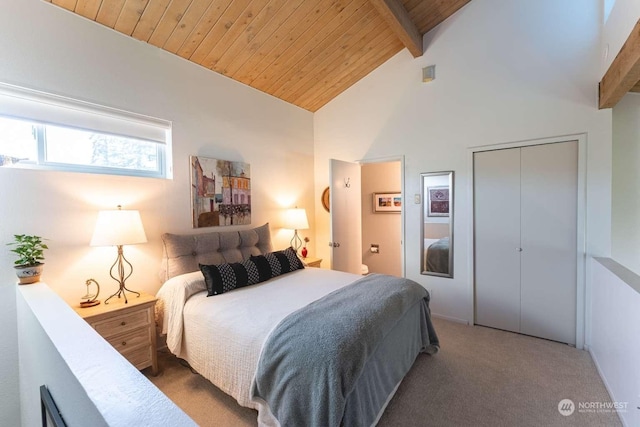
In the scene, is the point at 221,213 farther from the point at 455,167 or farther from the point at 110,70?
the point at 455,167

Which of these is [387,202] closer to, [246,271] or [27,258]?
[246,271]

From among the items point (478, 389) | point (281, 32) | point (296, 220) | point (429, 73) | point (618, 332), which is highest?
point (281, 32)

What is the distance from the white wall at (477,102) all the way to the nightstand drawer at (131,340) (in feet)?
9.62

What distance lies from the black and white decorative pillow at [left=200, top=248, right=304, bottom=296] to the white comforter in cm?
8

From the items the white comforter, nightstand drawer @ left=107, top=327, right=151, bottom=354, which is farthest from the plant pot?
the white comforter

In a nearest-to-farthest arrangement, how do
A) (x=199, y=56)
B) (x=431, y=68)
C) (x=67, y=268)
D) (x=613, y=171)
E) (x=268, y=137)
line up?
(x=67, y=268), (x=613, y=171), (x=199, y=56), (x=431, y=68), (x=268, y=137)

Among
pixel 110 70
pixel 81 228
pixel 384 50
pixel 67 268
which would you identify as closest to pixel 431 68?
pixel 384 50

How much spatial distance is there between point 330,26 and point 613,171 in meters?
3.09

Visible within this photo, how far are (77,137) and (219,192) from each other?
50.2 inches

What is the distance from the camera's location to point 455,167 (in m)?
3.27

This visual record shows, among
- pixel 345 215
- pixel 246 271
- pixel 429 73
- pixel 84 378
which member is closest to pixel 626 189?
pixel 429 73

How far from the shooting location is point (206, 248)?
277cm

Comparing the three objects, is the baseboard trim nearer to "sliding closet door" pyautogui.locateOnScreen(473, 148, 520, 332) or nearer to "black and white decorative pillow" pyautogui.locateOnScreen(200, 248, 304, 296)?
"sliding closet door" pyautogui.locateOnScreen(473, 148, 520, 332)

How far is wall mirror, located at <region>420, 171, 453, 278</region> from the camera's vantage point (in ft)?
10.9
